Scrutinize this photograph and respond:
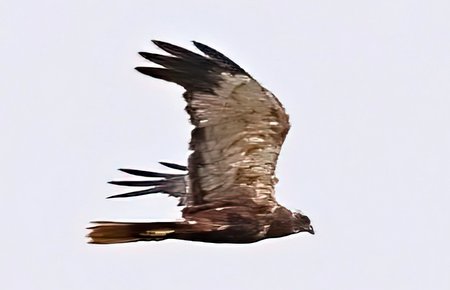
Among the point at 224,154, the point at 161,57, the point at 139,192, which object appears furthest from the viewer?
the point at 139,192

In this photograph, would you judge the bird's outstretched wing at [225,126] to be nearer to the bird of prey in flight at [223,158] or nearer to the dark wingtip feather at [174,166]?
the bird of prey in flight at [223,158]

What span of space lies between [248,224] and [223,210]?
10.9 inches

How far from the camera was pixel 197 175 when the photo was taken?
14312 mm

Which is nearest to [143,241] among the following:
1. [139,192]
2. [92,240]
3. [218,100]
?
[92,240]

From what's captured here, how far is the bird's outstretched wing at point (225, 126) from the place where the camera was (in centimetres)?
1341

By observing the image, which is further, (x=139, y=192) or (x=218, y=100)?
(x=139, y=192)

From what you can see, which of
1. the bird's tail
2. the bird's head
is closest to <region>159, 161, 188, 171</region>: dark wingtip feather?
the bird's head

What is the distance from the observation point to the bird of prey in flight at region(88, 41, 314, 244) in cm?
1343

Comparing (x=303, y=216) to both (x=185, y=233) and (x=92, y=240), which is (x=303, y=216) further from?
(x=92, y=240)

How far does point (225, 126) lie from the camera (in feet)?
45.6

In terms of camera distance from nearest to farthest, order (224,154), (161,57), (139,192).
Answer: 1. (161,57)
2. (224,154)
3. (139,192)

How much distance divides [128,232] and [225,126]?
1.36 meters

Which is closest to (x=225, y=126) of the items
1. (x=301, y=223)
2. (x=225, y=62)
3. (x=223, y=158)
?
(x=223, y=158)

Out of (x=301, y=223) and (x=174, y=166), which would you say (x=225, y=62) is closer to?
(x=301, y=223)
